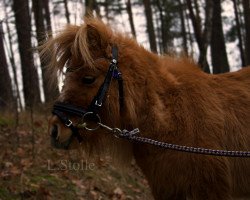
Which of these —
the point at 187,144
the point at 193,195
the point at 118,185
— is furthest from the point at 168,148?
the point at 118,185

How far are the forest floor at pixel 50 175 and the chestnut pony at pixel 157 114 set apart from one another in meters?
2.81

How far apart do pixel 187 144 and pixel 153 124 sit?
0.37 m

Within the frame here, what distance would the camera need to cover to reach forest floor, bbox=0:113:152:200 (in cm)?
711

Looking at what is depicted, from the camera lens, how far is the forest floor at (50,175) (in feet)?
23.3

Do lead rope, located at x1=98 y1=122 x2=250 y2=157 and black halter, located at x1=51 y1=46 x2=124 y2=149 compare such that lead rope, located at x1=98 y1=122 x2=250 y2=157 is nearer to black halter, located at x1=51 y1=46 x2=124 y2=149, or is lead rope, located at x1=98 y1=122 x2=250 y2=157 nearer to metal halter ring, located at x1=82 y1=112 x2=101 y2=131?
metal halter ring, located at x1=82 y1=112 x2=101 y2=131

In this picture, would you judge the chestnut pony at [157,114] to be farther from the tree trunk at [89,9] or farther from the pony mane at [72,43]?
the tree trunk at [89,9]

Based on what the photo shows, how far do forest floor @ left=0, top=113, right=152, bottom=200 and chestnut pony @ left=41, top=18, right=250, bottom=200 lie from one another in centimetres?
281

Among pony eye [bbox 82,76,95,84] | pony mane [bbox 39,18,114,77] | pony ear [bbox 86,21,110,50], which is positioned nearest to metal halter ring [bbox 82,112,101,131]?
pony eye [bbox 82,76,95,84]

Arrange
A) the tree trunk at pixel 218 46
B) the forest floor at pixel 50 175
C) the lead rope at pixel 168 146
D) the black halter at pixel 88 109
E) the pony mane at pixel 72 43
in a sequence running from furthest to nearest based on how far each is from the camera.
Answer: the tree trunk at pixel 218 46 → the forest floor at pixel 50 175 → the pony mane at pixel 72 43 → the black halter at pixel 88 109 → the lead rope at pixel 168 146

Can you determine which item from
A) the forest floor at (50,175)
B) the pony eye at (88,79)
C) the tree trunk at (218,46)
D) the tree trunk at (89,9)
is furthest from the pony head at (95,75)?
the tree trunk at (218,46)

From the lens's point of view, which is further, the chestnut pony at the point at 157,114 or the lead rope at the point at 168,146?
the chestnut pony at the point at 157,114

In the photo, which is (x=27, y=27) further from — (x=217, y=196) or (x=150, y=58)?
(x=217, y=196)

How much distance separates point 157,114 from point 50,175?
3899 millimetres

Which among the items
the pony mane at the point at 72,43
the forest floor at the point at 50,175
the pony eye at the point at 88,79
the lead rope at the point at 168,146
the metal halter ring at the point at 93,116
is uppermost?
the pony mane at the point at 72,43
